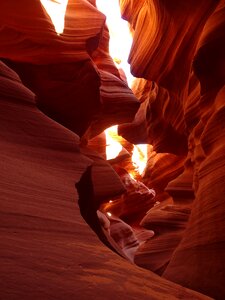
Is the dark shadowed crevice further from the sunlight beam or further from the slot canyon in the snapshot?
the sunlight beam

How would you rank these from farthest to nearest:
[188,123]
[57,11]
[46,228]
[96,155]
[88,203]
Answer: [57,11] → [96,155] → [188,123] → [88,203] → [46,228]

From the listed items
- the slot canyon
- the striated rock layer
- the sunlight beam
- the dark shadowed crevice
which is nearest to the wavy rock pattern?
the slot canyon

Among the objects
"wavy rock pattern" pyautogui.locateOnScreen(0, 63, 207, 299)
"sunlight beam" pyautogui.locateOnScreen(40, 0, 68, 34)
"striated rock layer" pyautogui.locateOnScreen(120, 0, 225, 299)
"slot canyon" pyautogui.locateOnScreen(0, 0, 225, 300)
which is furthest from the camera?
"sunlight beam" pyautogui.locateOnScreen(40, 0, 68, 34)

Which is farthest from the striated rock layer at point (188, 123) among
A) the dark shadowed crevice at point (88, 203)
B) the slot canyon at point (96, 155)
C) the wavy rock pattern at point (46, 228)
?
the wavy rock pattern at point (46, 228)

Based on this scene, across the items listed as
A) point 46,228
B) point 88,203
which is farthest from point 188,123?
point 46,228

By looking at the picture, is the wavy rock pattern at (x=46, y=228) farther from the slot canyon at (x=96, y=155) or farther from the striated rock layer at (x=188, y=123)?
the striated rock layer at (x=188, y=123)

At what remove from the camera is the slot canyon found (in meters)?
1.82

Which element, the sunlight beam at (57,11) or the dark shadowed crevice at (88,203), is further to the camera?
the sunlight beam at (57,11)

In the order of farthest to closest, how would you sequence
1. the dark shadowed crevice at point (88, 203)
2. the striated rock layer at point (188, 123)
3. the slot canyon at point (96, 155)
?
the dark shadowed crevice at point (88, 203) < the striated rock layer at point (188, 123) < the slot canyon at point (96, 155)

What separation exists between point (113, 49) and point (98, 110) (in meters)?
11.9

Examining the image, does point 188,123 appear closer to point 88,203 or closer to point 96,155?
point 96,155

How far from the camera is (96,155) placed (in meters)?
7.30

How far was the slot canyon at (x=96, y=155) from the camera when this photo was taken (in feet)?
5.98

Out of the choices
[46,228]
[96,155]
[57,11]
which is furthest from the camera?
[57,11]
